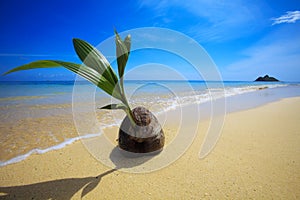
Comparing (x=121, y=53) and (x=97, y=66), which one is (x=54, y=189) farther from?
(x=121, y=53)

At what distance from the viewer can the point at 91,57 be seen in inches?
46.0

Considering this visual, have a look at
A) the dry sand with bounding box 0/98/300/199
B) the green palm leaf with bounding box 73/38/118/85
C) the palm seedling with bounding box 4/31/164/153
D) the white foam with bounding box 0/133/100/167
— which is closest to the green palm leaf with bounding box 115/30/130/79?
the palm seedling with bounding box 4/31/164/153

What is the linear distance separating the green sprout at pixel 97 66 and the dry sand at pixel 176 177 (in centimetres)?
75

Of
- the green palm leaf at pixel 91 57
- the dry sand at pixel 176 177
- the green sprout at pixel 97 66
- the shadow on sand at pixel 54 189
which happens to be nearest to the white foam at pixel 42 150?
the dry sand at pixel 176 177

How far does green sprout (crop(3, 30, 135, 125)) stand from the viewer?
1022 mm

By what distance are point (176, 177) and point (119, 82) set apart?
107 centimetres

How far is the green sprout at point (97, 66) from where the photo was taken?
3.35 feet

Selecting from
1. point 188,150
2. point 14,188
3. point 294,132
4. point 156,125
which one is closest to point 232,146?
point 188,150

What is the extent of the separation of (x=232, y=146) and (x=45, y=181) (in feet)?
7.36

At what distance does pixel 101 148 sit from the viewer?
224 cm

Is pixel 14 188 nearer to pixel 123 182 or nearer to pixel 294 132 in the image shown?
pixel 123 182

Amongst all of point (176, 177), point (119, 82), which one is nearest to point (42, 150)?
point (119, 82)

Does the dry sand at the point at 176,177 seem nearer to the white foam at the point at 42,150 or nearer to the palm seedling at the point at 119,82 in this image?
the white foam at the point at 42,150

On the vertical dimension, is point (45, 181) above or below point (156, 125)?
Result: below
